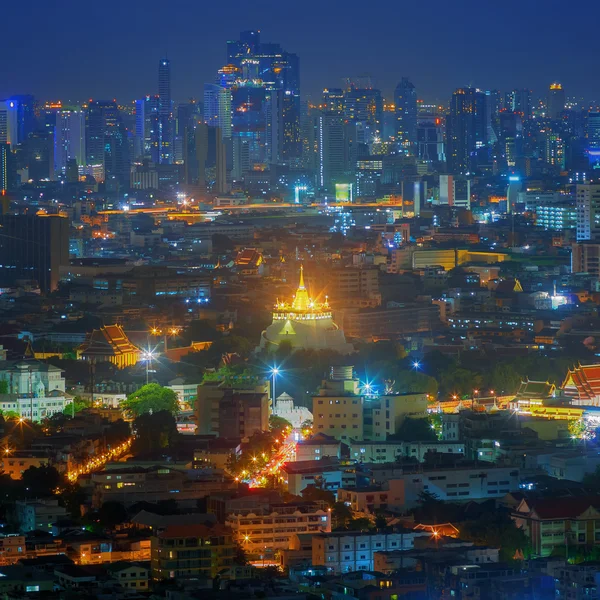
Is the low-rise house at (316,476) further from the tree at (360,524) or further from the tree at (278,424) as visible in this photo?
the tree at (278,424)

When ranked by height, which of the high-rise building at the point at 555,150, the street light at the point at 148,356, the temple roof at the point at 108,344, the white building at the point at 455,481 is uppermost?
the high-rise building at the point at 555,150

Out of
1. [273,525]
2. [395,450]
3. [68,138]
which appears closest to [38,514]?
[273,525]

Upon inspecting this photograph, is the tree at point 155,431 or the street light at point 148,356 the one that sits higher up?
the street light at point 148,356

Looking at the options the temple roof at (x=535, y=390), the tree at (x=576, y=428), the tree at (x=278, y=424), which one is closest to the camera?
the tree at (x=576, y=428)

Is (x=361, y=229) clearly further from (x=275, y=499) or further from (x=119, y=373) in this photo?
(x=275, y=499)

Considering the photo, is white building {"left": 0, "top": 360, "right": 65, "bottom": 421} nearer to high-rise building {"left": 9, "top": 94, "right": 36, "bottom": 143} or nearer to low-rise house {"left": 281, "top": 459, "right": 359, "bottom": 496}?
low-rise house {"left": 281, "top": 459, "right": 359, "bottom": 496}

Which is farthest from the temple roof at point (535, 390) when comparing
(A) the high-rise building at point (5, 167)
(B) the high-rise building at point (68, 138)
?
(B) the high-rise building at point (68, 138)

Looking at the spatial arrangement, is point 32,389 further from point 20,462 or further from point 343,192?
point 343,192
